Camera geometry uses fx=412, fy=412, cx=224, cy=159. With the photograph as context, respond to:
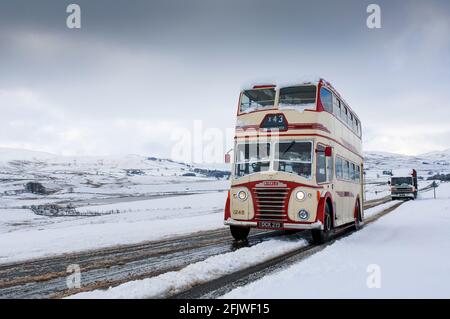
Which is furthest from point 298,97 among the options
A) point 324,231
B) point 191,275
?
point 191,275

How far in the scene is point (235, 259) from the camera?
29.5 feet

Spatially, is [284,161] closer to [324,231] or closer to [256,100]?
[256,100]

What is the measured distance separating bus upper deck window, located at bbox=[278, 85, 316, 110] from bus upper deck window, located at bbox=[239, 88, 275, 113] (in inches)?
13.1

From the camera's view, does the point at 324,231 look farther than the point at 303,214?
Yes

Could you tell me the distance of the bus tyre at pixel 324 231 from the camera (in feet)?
38.6

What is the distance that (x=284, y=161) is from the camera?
1177 centimetres

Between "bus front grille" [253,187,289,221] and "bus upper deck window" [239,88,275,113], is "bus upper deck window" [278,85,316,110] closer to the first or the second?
"bus upper deck window" [239,88,275,113]

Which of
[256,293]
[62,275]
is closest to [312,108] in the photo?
[256,293]

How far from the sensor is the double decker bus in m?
11.5

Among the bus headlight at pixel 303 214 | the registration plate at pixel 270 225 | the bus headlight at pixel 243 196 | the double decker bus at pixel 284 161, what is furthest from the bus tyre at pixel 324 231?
the bus headlight at pixel 243 196

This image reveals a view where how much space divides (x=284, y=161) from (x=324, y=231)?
242 centimetres
